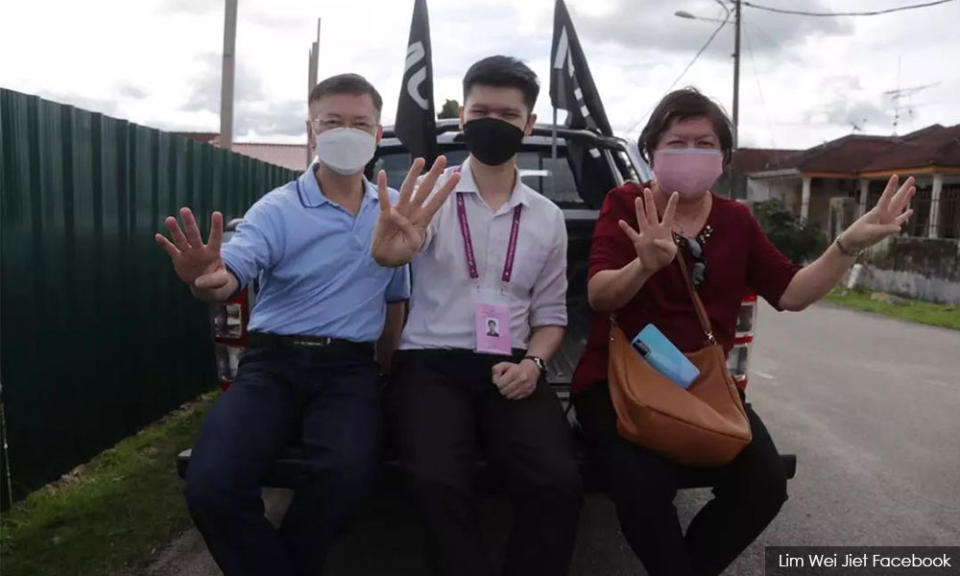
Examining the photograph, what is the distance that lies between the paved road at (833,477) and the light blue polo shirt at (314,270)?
657 mm

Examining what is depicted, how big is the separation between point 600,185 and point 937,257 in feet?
41.4

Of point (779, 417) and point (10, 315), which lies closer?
point (10, 315)

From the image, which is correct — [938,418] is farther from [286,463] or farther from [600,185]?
[286,463]

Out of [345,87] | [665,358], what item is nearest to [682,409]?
[665,358]

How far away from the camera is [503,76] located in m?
2.74

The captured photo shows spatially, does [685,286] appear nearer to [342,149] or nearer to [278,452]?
[342,149]

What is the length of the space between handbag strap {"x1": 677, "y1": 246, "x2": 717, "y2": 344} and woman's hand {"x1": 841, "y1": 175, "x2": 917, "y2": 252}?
51 cm

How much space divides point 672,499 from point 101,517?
2499 mm

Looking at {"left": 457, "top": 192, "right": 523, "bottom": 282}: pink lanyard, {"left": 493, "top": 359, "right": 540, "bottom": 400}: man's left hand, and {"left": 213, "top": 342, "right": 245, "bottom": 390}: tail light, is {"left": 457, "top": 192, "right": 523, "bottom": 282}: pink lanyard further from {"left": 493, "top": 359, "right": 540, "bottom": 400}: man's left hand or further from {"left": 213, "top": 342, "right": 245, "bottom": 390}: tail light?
{"left": 213, "top": 342, "right": 245, "bottom": 390}: tail light

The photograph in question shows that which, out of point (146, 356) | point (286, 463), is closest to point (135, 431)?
point (146, 356)

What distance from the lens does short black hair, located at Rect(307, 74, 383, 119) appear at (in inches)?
108

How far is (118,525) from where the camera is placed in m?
3.41

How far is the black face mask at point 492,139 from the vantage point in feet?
8.98

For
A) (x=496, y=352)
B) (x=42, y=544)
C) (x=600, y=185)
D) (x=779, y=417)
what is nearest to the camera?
(x=496, y=352)
